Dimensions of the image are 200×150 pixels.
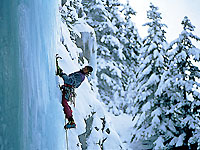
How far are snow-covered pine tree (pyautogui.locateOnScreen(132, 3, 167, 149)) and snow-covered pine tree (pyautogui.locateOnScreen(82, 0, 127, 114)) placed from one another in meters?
2.47

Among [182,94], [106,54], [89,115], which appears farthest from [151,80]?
[89,115]

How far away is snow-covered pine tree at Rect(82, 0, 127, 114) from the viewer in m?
16.3

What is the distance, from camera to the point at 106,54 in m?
16.7

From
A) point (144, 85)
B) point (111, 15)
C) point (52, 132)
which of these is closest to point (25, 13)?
point (52, 132)

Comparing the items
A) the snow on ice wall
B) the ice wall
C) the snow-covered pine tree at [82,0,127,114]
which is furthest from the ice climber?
the snow-covered pine tree at [82,0,127,114]

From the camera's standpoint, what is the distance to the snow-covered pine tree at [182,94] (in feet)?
36.8

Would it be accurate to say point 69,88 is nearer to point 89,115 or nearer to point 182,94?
point 89,115

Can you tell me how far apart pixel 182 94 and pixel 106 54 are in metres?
6.09

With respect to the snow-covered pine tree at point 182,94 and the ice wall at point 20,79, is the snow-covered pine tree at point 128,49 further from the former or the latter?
the ice wall at point 20,79

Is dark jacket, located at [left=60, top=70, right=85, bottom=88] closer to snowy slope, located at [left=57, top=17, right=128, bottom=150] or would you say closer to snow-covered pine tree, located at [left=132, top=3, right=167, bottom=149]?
snowy slope, located at [left=57, top=17, right=128, bottom=150]

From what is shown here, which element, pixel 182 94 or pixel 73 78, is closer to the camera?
pixel 73 78

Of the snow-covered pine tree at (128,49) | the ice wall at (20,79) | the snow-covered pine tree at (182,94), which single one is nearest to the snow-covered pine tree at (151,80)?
the snow-covered pine tree at (182,94)

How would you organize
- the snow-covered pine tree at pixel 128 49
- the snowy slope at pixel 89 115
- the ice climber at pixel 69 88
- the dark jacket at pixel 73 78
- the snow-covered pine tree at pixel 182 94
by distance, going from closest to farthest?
1. the ice climber at pixel 69 88
2. the dark jacket at pixel 73 78
3. the snowy slope at pixel 89 115
4. the snow-covered pine tree at pixel 182 94
5. the snow-covered pine tree at pixel 128 49

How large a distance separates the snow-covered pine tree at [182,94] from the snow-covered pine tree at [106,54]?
14.8 ft
